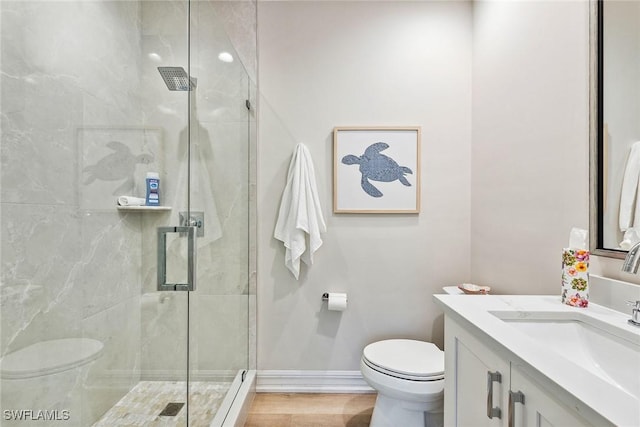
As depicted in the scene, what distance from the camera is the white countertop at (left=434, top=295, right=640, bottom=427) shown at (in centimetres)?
52

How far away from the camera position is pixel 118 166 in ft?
3.98

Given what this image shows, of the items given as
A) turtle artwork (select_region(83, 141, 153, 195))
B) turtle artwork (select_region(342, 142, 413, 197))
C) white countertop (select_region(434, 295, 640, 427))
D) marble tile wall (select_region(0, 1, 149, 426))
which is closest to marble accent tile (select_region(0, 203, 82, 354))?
marble tile wall (select_region(0, 1, 149, 426))

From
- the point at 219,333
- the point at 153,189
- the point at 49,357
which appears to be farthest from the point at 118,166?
the point at 219,333

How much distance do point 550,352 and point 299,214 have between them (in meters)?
1.41

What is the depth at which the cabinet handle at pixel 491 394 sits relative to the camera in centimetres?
81

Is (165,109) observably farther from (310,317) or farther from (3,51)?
(310,317)

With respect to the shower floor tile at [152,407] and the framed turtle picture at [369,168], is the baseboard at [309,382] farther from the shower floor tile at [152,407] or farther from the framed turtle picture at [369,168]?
the framed turtle picture at [369,168]

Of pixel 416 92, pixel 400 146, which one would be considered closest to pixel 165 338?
pixel 400 146

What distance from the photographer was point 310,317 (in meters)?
2.05

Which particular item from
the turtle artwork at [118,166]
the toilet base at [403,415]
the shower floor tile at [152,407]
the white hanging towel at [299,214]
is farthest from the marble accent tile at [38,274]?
the toilet base at [403,415]

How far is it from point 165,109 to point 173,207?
0.39 metres

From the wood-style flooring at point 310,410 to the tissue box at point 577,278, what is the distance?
124 cm

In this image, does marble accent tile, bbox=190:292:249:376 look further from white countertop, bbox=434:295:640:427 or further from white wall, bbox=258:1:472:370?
white countertop, bbox=434:295:640:427

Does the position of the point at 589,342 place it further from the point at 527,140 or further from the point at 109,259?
the point at 109,259
